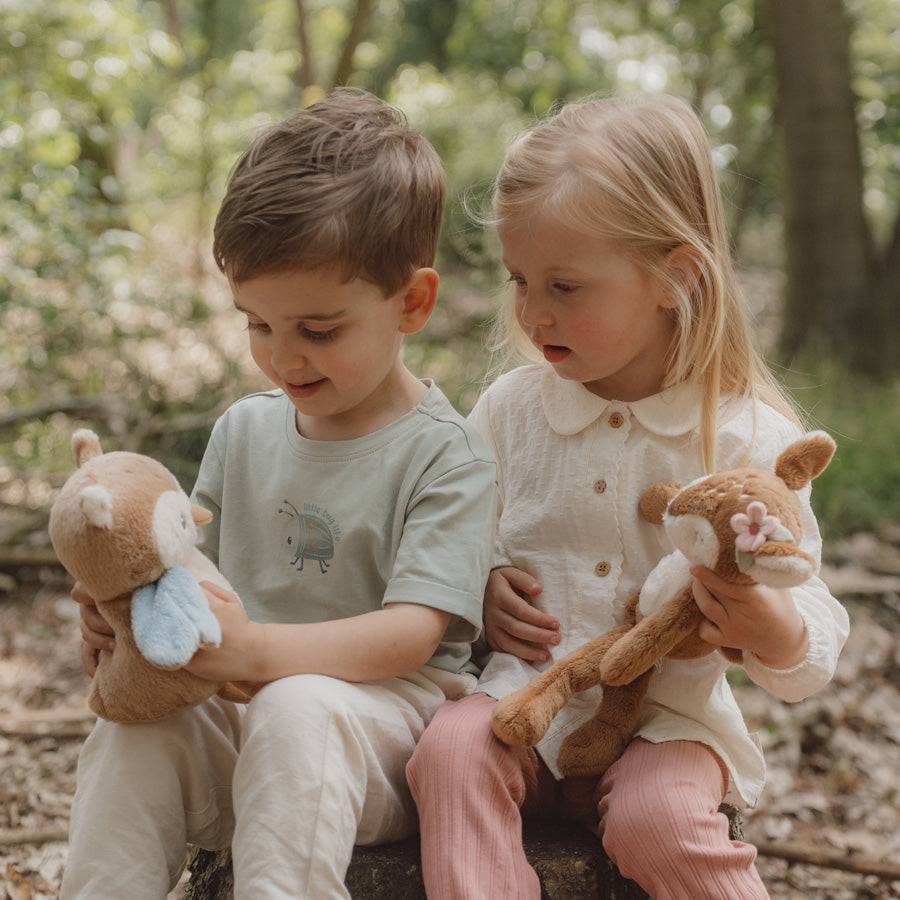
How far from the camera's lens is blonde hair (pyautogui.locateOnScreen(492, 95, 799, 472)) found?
1661 mm

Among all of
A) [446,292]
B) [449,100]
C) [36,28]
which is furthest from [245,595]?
[449,100]

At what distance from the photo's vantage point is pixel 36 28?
209 inches

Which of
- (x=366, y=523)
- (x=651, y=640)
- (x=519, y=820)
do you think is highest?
(x=366, y=523)

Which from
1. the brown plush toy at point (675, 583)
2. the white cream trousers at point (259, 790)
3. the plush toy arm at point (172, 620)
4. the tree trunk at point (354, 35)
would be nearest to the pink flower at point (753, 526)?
the brown plush toy at point (675, 583)

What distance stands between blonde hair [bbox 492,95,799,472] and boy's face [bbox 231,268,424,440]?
0.32 m

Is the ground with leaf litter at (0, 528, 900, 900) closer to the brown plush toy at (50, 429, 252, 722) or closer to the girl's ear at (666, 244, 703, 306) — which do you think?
the brown plush toy at (50, 429, 252, 722)

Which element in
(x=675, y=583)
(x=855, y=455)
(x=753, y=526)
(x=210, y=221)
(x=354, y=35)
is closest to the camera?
(x=753, y=526)

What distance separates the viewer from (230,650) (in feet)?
4.72

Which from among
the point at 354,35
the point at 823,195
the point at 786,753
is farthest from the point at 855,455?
the point at 354,35

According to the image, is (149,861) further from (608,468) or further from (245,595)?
(608,468)

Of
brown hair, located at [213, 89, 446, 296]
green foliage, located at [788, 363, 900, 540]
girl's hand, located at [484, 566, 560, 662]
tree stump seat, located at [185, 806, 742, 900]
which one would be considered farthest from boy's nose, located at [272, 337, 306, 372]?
green foliage, located at [788, 363, 900, 540]

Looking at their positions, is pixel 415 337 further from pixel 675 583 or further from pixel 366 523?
pixel 675 583

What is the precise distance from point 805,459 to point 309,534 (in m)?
0.83

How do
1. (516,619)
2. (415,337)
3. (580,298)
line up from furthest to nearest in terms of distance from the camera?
1. (415,337)
2. (516,619)
3. (580,298)
